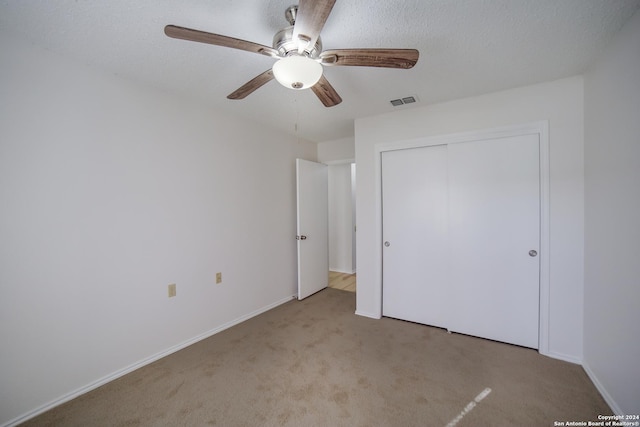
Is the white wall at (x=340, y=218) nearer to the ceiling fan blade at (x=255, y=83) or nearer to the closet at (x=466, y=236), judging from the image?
the closet at (x=466, y=236)

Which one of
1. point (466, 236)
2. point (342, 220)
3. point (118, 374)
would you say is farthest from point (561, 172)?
point (118, 374)

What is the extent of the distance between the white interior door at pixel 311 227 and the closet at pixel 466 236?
1134 mm

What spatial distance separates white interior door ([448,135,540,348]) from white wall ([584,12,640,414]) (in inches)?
14.0

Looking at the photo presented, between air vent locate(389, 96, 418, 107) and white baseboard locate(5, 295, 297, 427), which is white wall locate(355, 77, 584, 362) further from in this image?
white baseboard locate(5, 295, 297, 427)

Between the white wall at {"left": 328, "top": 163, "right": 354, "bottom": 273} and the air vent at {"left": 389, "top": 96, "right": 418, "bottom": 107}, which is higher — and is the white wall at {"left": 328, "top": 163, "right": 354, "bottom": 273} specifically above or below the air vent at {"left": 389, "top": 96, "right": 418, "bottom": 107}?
below

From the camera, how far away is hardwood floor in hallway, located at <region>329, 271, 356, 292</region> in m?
4.16

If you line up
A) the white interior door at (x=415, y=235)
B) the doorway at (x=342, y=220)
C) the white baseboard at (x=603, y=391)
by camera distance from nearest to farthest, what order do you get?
the white baseboard at (x=603, y=391) → the white interior door at (x=415, y=235) → the doorway at (x=342, y=220)

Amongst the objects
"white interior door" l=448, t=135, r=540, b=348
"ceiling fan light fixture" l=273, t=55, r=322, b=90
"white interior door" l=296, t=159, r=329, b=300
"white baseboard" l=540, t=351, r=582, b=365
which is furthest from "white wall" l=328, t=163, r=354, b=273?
"ceiling fan light fixture" l=273, t=55, r=322, b=90

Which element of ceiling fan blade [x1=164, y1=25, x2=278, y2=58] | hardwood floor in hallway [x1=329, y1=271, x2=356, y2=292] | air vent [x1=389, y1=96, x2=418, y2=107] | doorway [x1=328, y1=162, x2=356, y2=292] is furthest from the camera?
doorway [x1=328, y1=162, x2=356, y2=292]

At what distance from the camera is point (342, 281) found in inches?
178

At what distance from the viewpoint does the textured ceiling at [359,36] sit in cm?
136

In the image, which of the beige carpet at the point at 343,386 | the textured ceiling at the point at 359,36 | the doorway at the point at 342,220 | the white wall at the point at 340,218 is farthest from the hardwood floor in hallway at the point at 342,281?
the textured ceiling at the point at 359,36

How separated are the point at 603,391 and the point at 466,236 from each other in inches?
53.2

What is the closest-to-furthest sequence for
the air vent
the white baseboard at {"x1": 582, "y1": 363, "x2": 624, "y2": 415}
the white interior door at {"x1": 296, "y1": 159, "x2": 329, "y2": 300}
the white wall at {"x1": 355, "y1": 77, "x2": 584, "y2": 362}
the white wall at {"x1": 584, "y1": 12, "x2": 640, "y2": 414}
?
the white wall at {"x1": 584, "y1": 12, "x2": 640, "y2": 414}, the white baseboard at {"x1": 582, "y1": 363, "x2": 624, "y2": 415}, the white wall at {"x1": 355, "y1": 77, "x2": 584, "y2": 362}, the air vent, the white interior door at {"x1": 296, "y1": 159, "x2": 329, "y2": 300}
